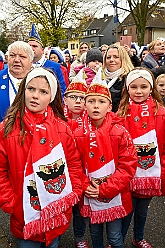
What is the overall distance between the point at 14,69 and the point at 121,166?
155cm

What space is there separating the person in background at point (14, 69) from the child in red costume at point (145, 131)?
110cm

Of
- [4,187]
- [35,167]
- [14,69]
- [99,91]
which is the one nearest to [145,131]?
[99,91]

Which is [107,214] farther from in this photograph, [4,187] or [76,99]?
[76,99]

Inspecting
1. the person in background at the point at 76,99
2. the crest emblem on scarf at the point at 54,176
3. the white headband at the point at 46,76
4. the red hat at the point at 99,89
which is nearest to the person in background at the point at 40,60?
the person in background at the point at 76,99

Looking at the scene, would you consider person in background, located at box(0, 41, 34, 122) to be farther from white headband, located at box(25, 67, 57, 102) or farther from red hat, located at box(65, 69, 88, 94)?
white headband, located at box(25, 67, 57, 102)

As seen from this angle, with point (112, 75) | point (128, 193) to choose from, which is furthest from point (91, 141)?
point (112, 75)

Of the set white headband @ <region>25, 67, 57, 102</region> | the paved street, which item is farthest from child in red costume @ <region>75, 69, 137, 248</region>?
the paved street

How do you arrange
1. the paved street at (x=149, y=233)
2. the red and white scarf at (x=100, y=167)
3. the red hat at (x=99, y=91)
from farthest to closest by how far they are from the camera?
the paved street at (x=149, y=233), the red hat at (x=99, y=91), the red and white scarf at (x=100, y=167)

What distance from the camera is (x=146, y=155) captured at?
2.74 metres

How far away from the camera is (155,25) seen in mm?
48656

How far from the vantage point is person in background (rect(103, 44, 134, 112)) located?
3545 millimetres

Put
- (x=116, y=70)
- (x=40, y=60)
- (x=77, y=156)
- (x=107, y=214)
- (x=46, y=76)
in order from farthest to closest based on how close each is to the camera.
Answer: (x=40, y=60), (x=116, y=70), (x=107, y=214), (x=77, y=156), (x=46, y=76)

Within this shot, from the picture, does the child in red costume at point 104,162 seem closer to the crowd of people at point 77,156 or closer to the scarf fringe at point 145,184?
the crowd of people at point 77,156

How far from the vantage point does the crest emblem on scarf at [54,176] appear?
7.02 ft
